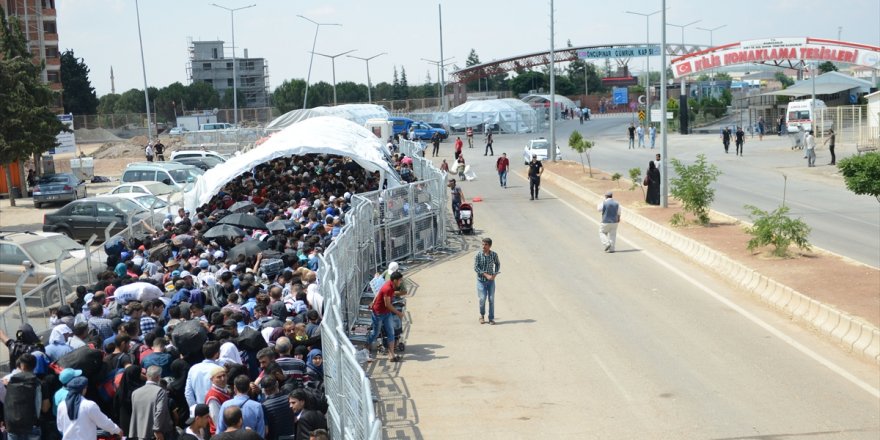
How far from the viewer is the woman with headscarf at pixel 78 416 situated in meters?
9.04

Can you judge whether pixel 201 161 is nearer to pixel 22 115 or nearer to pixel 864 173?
pixel 22 115

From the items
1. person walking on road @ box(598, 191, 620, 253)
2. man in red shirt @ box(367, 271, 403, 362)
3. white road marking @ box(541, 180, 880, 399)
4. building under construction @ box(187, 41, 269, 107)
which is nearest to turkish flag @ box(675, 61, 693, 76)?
person walking on road @ box(598, 191, 620, 253)

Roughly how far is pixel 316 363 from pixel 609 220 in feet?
42.0

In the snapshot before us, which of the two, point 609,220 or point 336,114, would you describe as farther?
point 336,114

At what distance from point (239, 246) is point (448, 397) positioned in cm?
634

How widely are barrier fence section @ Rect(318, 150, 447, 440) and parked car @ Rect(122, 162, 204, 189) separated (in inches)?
406

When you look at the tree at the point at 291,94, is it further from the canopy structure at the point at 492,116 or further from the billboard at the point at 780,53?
the billboard at the point at 780,53

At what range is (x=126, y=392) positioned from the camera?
9398mm

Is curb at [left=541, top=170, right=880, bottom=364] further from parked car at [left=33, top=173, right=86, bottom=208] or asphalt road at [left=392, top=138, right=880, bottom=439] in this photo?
parked car at [left=33, top=173, right=86, bottom=208]

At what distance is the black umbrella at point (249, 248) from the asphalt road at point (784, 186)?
12.2 m

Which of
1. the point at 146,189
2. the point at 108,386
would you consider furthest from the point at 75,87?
the point at 108,386

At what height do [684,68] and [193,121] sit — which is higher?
[684,68]

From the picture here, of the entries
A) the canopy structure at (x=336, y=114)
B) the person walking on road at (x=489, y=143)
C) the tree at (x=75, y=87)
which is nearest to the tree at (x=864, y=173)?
the person walking on road at (x=489, y=143)

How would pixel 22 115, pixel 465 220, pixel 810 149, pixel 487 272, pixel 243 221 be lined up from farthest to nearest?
pixel 810 149 < pixel 22 115 < pixel 465 220 < pixel 243 221 < pixel 487 272
